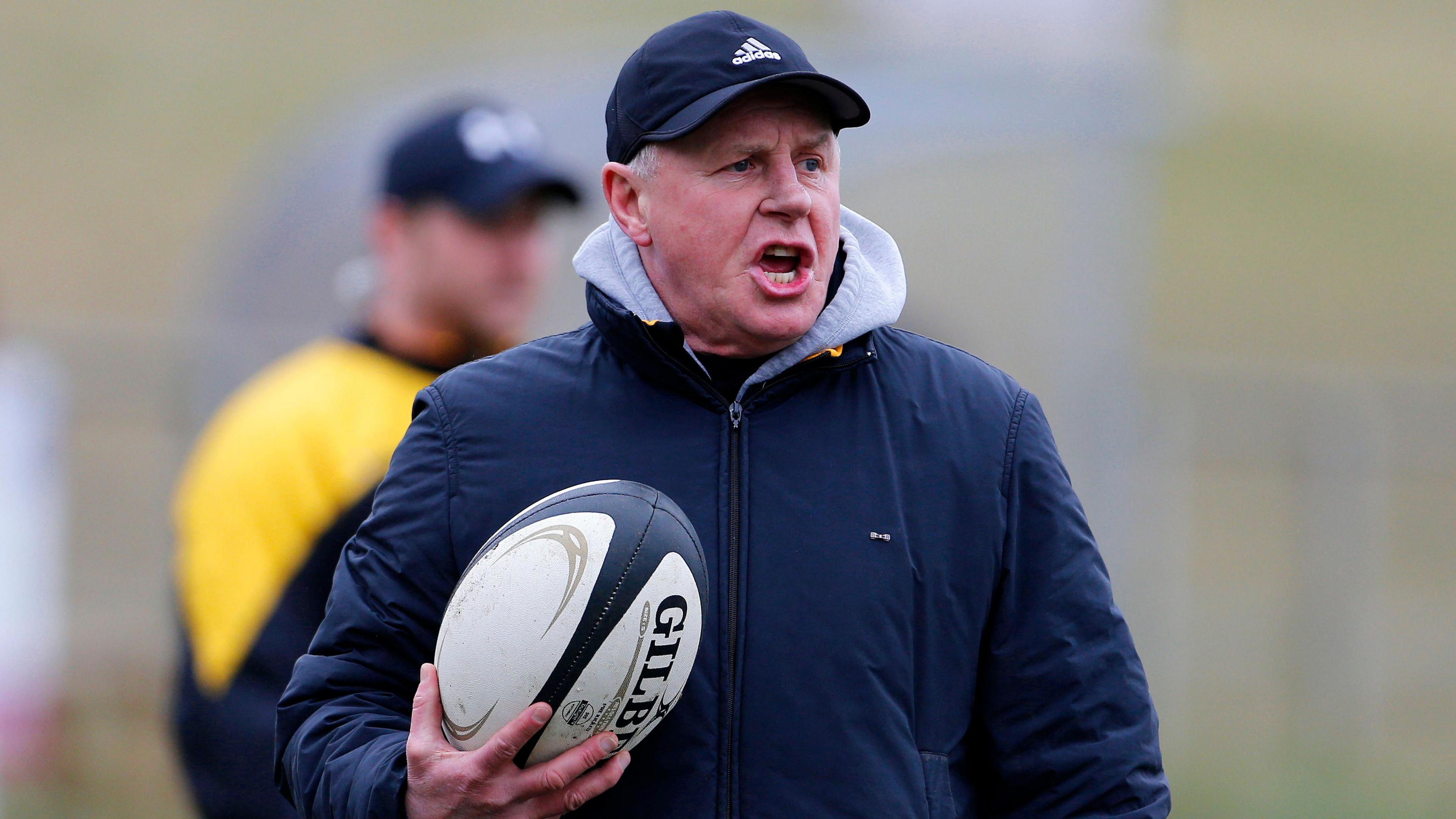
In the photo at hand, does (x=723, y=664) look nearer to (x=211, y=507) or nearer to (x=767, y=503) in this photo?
(x=767, y=503)

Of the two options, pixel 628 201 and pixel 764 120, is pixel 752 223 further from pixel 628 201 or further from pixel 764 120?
pixel 628 201

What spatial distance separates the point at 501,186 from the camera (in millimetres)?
4254

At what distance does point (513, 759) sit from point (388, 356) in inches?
78.9

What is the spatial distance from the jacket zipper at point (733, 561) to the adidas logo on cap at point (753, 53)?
0.52 meters

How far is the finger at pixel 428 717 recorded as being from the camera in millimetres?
2309

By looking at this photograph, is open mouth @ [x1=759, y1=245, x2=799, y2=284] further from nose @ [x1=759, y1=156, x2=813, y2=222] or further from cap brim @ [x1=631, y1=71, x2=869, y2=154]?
cap brim @ [x1=631, y1=71, x2=869, y2=154]

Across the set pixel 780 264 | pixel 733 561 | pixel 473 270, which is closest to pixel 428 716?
pixel 733 561

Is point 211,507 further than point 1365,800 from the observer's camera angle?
No

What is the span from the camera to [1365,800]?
8.94 metres

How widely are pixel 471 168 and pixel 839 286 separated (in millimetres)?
1828

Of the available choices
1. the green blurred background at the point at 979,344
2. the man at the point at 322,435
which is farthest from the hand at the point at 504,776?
the green blurred background at the point at 979,344

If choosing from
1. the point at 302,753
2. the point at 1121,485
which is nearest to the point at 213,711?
the point at 302,753

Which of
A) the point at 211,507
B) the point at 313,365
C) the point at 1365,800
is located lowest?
the point at 1365,800

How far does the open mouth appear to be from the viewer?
262 cm
